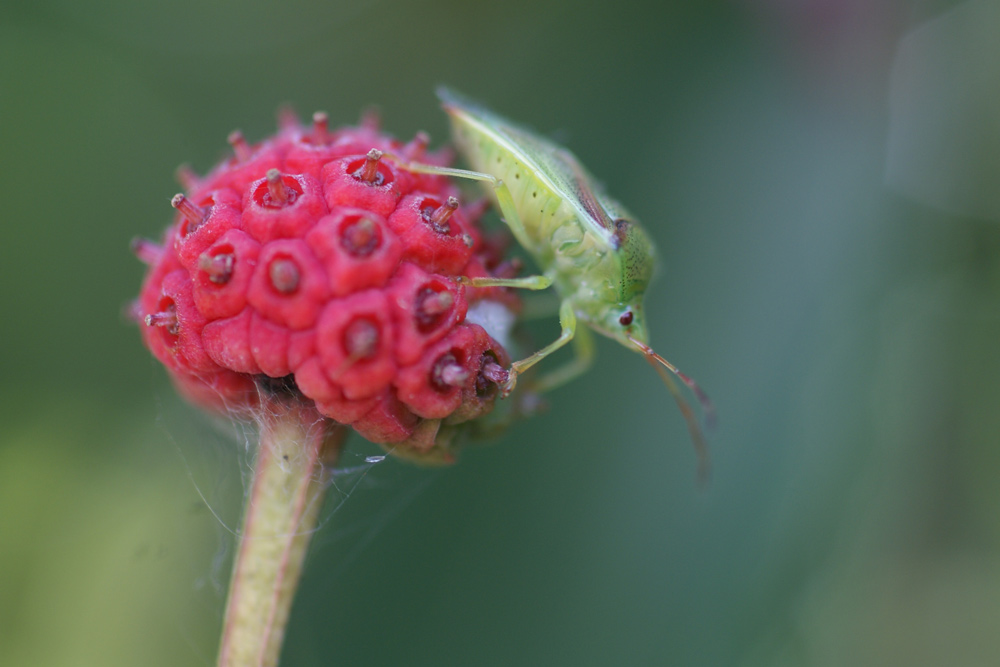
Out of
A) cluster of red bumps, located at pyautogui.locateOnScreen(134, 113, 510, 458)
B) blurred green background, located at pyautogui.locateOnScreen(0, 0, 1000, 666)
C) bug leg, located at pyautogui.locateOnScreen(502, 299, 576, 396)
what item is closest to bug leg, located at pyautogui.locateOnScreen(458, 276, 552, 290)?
cluster of red bumps, located at pyautogui.locateOnScreen(134, 113, 510, 458)

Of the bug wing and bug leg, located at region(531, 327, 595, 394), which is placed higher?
the bug wing

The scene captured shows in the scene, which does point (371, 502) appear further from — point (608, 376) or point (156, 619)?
point (608, 376)

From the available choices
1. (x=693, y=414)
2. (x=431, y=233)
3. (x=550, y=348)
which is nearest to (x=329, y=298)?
(x=431, y=233)

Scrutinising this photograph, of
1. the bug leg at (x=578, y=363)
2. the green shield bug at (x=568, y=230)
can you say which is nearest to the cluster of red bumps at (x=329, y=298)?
the green shield bug at (x=568, y=230)

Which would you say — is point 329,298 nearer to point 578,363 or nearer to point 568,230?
point 568,230

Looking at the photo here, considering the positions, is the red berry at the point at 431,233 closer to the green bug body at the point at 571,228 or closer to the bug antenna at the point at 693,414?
the green bug body at the point at 571,228

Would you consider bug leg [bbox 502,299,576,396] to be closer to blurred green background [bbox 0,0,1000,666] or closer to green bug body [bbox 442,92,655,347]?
green bug body [bbox 442,92,655,347]
